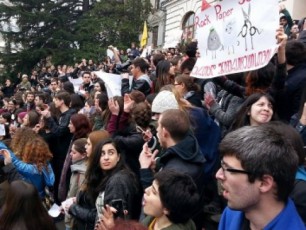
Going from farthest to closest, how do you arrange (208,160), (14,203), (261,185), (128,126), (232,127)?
(128,126) → (208,160) → (232,127) → (14,203) → (261,185)

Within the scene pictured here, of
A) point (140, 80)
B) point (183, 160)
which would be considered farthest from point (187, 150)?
point (140, 80)

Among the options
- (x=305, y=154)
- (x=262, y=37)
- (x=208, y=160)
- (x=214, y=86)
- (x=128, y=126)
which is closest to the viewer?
(x=305, y=154)

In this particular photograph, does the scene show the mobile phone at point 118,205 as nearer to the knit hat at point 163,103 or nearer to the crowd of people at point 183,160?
the crowd of people at point 183,160

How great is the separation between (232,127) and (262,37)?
0.80 metres

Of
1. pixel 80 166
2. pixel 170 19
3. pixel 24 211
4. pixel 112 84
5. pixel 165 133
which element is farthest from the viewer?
pixel 170 19

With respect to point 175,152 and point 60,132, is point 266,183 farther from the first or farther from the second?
point 60,132

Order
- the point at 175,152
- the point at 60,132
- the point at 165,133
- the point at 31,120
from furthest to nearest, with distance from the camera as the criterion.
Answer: the point at 31,120
the point at 60,132
the point at 165,133
the point at 175,152

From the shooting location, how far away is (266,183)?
6.32ft

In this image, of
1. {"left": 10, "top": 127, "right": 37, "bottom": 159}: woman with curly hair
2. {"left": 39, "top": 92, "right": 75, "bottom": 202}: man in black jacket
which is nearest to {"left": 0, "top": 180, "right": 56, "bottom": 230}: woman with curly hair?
{"left": 10, "top": 127, "right": 37, "bottom": 159}: woman with curly hair

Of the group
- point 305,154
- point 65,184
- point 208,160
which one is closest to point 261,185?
point 305,154

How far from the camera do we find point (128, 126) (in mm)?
4578

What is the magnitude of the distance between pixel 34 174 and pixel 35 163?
15 centimetres

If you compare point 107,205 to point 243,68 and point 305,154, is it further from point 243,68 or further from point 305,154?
point 243,68

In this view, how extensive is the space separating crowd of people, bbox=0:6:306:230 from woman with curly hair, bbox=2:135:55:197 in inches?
0.5
